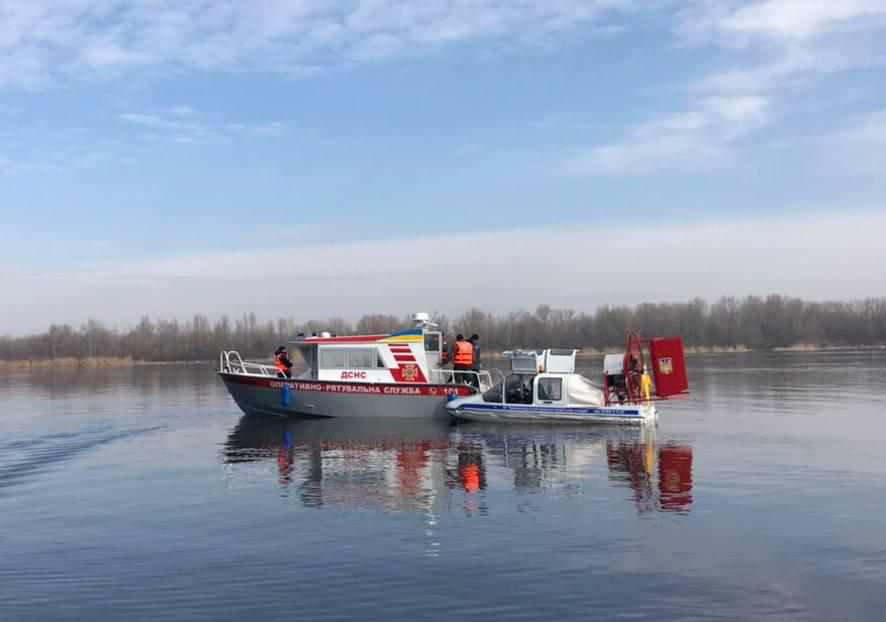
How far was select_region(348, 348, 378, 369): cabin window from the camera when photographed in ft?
96.7

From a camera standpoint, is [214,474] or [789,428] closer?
[214,474]

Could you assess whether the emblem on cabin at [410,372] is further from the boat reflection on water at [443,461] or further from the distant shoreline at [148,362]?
the distant shoreline at [148,362]

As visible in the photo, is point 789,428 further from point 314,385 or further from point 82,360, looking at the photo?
point 82,360

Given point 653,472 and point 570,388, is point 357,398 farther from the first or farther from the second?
point 653,472

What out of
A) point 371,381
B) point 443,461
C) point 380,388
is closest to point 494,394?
point 380,388

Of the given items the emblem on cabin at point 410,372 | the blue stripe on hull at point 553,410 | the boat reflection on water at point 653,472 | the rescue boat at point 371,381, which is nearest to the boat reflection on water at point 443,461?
the boat reflection on water at point 653,472

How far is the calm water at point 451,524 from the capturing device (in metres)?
10.1

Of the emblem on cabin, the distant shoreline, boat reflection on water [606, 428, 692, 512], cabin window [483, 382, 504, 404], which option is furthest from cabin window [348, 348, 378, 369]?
the distant shoreline

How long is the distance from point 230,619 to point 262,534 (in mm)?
3885

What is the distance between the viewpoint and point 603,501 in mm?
15438

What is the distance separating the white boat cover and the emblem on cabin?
5.37 meters

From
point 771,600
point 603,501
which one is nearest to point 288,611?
point 771,600

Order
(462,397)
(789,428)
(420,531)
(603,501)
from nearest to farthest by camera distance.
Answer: (420,531) → (603,501) → (789,428) → (462,397)

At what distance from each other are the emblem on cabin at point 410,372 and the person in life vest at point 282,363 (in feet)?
14.2
